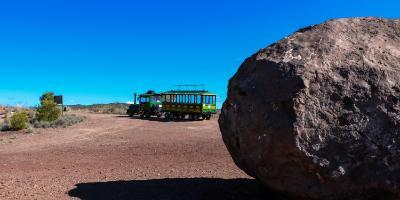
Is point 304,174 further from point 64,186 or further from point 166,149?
point 166,149

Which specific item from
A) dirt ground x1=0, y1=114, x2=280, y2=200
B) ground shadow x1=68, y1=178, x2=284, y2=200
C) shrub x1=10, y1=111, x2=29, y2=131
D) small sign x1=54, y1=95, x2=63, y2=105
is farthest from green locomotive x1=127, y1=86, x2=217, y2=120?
ground shadow x1=68, y1=178, x2=284, y2=200

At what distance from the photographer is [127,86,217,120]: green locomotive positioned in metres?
36.7

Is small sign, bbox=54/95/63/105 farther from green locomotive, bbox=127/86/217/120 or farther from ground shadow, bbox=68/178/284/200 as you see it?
ground shadow, bbox=68/178/284/200

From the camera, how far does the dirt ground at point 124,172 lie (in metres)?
8.92

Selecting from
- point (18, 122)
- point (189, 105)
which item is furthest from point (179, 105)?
point (18, 122)

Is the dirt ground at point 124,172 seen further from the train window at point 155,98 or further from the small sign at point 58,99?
the train window at point 155,98

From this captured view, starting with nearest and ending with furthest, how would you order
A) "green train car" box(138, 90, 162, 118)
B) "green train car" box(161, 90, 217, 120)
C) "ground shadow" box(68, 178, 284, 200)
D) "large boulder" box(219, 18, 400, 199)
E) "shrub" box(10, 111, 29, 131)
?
"large boulder" box(219, 18, 400, 199)
"ground shadow" box(68, 178, 284, 200)
"shrub" box(10, 111, 29, 131)
"green train car" box(161, 90, 217, 120)
"green train car" box(138, 90, 162, 118)

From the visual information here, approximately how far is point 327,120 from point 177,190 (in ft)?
11.0

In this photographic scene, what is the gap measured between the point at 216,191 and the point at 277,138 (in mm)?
2598

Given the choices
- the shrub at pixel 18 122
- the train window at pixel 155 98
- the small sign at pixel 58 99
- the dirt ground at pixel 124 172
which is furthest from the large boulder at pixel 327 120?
the train window at pixel 155 98

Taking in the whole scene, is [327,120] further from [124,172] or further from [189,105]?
[189,105]

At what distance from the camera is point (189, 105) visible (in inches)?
1473

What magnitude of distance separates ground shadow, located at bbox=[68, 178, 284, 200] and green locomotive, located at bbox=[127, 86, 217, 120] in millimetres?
26333

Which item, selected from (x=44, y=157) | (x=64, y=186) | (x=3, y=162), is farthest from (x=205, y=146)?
(x=64, y=186)
